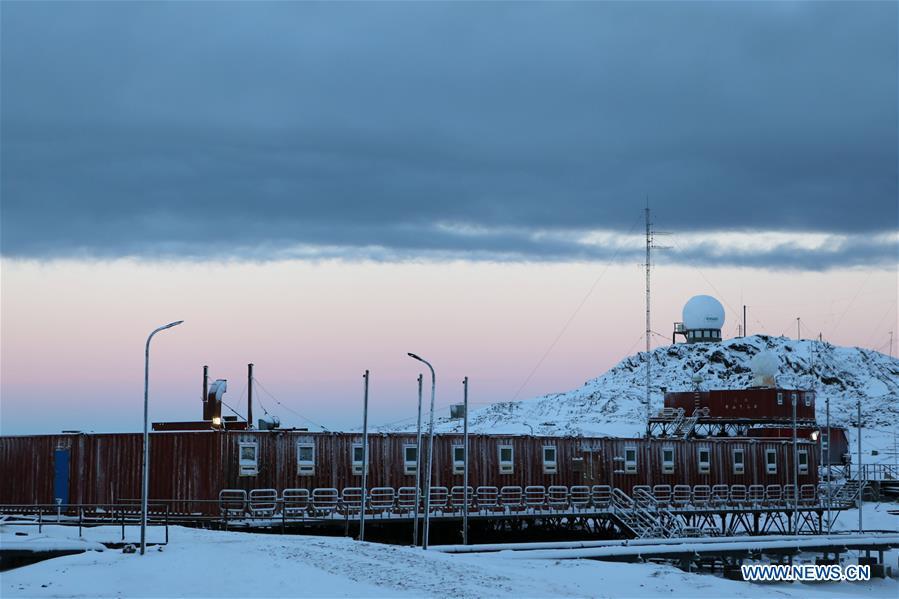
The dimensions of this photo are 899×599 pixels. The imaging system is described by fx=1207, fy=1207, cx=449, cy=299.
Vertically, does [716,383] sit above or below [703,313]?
below

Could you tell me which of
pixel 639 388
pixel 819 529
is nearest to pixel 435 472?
pixel 819 529

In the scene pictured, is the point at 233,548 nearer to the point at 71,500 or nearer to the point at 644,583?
the point at 644,583

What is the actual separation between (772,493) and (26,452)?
145 ft

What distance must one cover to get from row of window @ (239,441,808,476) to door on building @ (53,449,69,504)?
29.3 ft

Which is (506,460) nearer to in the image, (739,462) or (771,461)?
(739,462)

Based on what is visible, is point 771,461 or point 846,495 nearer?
point 771,461

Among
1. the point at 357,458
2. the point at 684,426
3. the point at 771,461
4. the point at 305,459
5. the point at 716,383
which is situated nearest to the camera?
the point at 305,459

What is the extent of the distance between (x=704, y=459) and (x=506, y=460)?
15.1m

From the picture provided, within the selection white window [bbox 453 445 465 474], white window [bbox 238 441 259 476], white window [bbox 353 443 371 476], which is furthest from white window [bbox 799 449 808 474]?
white window [bbox 238 441 259 476]

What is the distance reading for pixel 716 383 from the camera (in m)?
162

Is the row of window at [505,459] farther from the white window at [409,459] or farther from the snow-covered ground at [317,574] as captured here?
the snow-covered ground at [317,574]

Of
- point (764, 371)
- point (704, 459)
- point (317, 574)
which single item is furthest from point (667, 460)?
point (764, 371)

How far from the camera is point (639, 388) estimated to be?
171000 mm

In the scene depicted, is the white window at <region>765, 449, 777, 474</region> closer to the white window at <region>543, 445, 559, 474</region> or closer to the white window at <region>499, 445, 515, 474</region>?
the white window at <region>543, 445, 559, 474</region>
